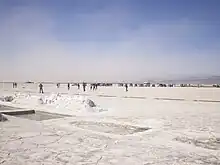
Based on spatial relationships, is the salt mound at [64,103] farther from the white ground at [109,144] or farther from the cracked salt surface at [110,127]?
the white ground at [109,144]

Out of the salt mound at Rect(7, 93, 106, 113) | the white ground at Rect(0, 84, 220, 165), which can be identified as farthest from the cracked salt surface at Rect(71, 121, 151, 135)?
the salt mound at Rect(7, 93, 106, 113)

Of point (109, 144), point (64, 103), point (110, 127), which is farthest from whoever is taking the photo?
point (64, 103)

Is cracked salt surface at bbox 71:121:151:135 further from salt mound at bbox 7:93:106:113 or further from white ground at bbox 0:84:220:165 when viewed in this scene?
salt mound at bbox 7:93:106:113

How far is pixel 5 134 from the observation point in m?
8.74

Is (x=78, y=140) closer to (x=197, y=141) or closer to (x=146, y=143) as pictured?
(x=146, y=143)

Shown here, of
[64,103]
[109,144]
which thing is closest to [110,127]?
[109,144]

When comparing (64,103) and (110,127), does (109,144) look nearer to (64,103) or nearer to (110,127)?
(110,127)

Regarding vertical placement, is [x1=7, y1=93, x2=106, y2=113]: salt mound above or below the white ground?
above

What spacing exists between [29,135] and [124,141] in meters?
2.99

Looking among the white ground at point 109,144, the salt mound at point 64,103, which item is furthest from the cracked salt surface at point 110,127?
the salt mound at point 64,103

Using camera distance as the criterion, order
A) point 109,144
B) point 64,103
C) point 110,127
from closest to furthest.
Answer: point 109,144
point 110,127
point 64,103

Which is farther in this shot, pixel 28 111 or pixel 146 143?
pixel 28 111

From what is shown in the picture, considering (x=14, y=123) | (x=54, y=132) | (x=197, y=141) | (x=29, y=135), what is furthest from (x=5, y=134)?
(x=197, y=141)

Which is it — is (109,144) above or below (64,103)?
below
